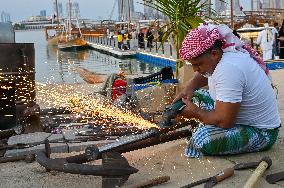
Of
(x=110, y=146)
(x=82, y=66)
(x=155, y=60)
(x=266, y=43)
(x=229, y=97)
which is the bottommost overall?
(x=82, y=66)

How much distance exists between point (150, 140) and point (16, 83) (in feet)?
12.6

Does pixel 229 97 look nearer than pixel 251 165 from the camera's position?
Yes

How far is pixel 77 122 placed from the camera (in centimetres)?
763

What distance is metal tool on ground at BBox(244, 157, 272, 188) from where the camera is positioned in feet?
12.2

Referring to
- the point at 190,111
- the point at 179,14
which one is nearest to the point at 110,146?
the point at 190,111

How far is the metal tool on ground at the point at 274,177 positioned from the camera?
12.9 feet

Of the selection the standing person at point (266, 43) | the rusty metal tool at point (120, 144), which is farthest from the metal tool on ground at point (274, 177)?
the standing person at point (266, 43)

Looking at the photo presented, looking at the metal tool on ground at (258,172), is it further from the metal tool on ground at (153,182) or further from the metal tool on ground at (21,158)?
the metal tool on ground at (21,158)

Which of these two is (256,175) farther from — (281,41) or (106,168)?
(281,41)

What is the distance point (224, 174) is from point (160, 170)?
26.1 inches

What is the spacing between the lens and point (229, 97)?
4.09 m

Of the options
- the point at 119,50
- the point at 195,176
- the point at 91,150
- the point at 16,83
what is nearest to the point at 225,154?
the point at 195,176

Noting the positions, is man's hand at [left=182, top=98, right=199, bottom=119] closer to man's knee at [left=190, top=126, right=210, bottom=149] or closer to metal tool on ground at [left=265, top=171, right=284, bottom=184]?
man's knee at [left=190, top=126, right=210, bottom=149]

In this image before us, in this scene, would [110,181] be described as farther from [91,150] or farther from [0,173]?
[0,173]
